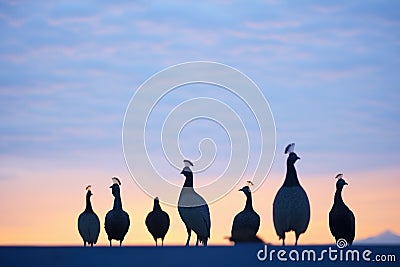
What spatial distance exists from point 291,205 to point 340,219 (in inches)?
49.8

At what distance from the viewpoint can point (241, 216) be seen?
23031 millimetres

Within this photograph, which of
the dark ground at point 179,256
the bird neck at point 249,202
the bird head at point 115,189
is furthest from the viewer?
the bird head at point 115,189

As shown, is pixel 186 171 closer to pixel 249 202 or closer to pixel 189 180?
pixel 189 180

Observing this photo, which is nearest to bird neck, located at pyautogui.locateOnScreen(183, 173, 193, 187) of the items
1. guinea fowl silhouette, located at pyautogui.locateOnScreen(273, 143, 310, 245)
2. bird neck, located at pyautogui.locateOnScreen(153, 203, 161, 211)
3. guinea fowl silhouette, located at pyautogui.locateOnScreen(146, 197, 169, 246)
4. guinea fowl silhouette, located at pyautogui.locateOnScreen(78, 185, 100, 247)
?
bird neck, located at pyautogui.locateOnScreen(153, 203, 161, 211)

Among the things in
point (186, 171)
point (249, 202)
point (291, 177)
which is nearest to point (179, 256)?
point (186, 171)

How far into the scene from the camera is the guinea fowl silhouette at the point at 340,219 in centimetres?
2272

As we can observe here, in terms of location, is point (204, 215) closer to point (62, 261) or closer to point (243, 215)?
point (243, 215)

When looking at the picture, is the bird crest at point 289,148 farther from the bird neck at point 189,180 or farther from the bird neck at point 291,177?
the bird neck at point 189,180

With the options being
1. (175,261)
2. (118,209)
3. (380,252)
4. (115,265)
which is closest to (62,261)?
(115,265)

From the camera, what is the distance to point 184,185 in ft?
75.8

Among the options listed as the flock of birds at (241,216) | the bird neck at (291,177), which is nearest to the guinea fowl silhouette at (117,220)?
the flock of birds at (241,216)

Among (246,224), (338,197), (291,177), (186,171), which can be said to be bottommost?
A: (246,224)

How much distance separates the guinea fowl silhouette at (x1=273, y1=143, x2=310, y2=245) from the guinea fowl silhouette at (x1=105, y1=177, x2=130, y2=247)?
3841 millimetres

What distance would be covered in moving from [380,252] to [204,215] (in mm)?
4883
